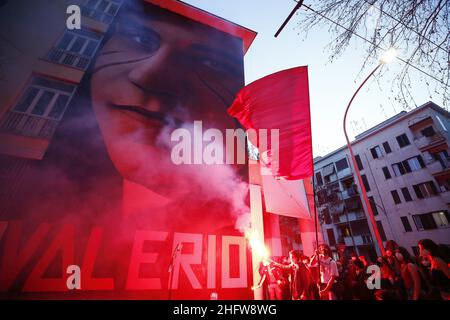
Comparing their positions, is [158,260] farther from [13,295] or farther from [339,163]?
[339,163]

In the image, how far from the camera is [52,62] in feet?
23.9

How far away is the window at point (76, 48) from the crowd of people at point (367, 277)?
957 centimetres

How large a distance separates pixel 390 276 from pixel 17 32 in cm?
1316

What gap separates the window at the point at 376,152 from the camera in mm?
30434

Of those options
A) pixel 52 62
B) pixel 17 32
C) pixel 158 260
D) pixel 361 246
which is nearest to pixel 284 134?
pixel 158 260

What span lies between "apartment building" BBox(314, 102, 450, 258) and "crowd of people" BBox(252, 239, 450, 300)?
19095 millimetres

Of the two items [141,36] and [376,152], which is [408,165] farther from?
[141,36]

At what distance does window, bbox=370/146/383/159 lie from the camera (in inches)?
1198

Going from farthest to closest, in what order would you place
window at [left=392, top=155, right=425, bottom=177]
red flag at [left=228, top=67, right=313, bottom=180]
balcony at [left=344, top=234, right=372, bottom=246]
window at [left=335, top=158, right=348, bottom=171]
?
window at [left=335, top=158, right=348, bottom=171] → balcony at [left=344, top=234, right=372, bottom=246] → window at [left=392, top=155, right=425, bottom=177] → red flag at [left=228, top=67, right=313, bottom=180]

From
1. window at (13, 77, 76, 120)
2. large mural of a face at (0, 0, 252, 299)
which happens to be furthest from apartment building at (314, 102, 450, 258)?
window at (13, 77, 76, 120)

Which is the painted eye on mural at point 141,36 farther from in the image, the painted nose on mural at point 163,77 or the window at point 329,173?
the window at point 329,173

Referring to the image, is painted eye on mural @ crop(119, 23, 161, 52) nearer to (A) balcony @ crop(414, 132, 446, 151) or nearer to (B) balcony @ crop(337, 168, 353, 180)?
(A) balcony @ crop(414, 132, 446, 151)

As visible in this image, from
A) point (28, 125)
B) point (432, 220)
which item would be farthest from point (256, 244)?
point (432, 220)

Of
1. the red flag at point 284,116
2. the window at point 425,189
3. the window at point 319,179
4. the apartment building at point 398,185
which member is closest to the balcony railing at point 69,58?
the red flag at point 284,116
